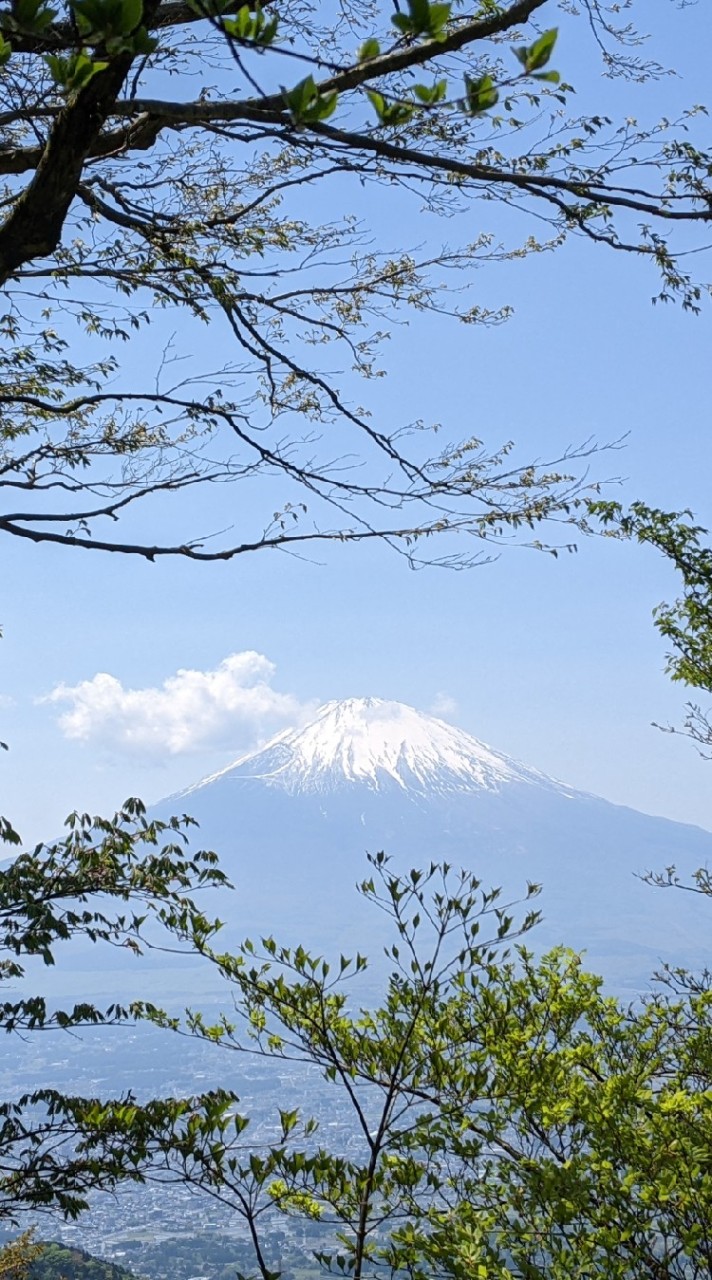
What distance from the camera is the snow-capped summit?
163625mm

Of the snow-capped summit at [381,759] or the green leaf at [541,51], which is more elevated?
the snow-capped summit at [381,759]

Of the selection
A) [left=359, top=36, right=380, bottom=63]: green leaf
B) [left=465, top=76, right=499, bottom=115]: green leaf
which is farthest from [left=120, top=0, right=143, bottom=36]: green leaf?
[left=465, top=76, right=499, bottom=115]: green leaf

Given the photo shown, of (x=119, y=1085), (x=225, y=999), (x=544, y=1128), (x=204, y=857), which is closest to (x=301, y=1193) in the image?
(x=544, y=1128)

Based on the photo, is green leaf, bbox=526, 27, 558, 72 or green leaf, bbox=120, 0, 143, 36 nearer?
green leaf, bbox=120, 0, 143, 36

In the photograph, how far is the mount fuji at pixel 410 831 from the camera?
13488 centimetres

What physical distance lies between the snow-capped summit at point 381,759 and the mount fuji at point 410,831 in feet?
0.71

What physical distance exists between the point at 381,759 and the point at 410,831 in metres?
17.5

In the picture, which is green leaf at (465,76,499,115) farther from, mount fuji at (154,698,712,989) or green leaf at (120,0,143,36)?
mount fuji at (154,698,712,989)

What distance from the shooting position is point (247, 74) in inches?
55.7

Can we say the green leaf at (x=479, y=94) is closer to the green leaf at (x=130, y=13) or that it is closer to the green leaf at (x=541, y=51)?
the green leaf at (x=541, y=51)

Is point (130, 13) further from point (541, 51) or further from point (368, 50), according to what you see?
point (541, 51)

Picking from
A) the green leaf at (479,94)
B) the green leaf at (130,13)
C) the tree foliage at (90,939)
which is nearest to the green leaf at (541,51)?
the green leaf at (479,94)

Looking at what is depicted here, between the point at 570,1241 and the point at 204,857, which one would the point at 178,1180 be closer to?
the point at 570,1241

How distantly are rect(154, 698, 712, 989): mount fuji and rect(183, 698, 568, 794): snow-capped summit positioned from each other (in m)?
0.22
